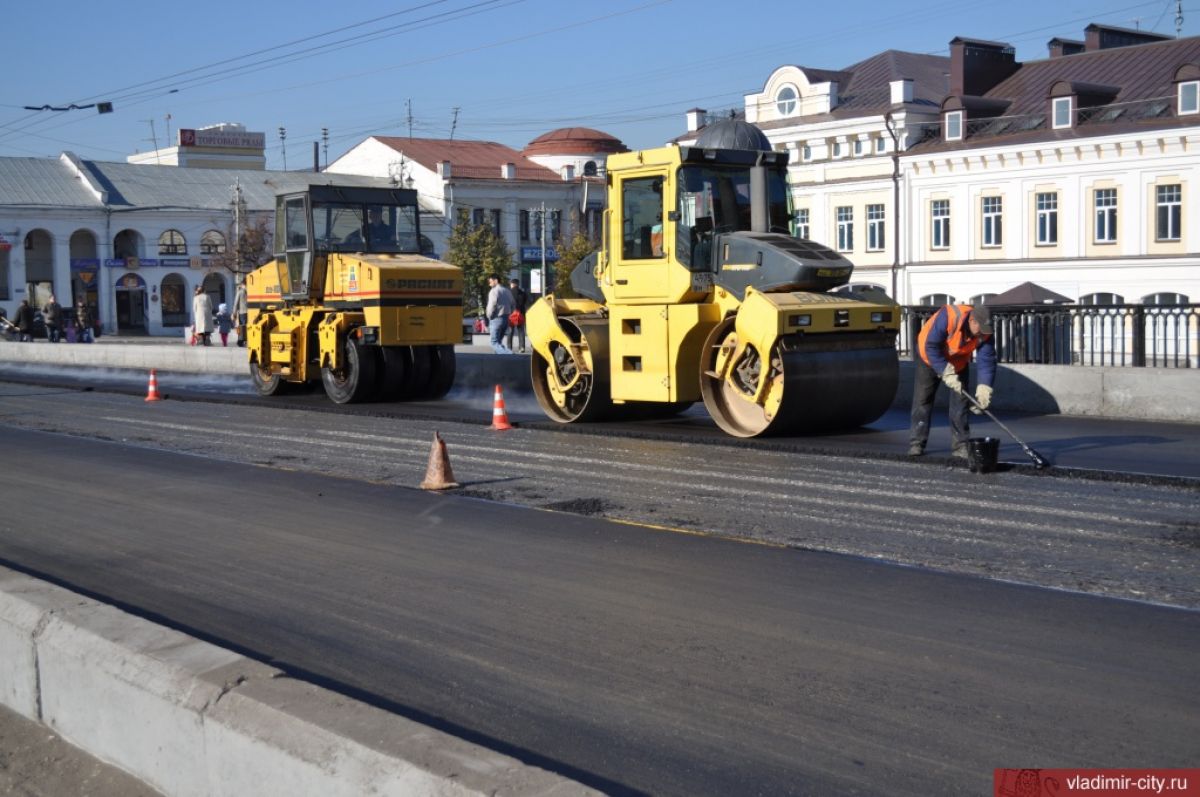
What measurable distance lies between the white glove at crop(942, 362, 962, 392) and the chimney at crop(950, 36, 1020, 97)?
4247 cm

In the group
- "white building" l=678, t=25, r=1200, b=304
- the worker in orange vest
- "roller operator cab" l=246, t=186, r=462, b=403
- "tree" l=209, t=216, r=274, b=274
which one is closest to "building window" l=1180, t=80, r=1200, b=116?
"white building" l=678, t=25, r=1200, b=304

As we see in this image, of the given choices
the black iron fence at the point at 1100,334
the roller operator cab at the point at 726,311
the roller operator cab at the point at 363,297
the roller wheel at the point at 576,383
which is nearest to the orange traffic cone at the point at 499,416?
the roller wheel at the point at 576,383

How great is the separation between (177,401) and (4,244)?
48.4 m

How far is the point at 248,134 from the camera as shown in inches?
3912

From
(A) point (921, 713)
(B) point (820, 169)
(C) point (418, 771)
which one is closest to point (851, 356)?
(A) point (921, 713)

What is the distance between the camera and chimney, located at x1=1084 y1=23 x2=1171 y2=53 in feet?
176

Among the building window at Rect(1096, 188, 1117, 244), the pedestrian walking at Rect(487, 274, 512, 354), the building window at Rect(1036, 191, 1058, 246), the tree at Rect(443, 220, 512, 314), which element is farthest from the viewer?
the tree at Rect(443, 220, 512, 314)

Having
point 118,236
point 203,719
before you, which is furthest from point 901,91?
point 203,719

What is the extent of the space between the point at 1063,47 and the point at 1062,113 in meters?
8.70

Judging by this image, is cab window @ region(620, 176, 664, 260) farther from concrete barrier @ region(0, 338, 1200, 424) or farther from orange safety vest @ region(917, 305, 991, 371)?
concrete barrier @ region(0, 338, 1200, 424)

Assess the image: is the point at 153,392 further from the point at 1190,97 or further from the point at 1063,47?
the point at 1063,47

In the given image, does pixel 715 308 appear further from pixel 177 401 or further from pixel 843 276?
pixel 177 401

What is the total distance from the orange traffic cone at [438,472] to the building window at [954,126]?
140 feet

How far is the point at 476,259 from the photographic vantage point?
70.7 meters
